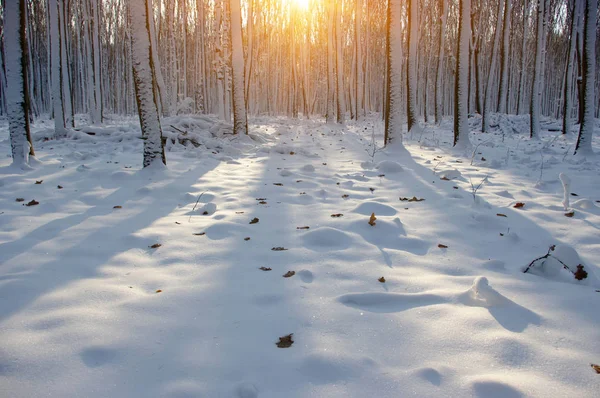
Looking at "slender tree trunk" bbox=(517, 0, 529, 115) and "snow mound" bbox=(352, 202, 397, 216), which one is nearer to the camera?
"snow mound" bbox=(352, 202, 397, 216)

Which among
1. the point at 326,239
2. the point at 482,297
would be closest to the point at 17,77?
the point at 326,239


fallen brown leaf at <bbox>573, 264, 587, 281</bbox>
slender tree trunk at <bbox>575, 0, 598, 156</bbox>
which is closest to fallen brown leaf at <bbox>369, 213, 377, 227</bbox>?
fallen brown leaf at <bbox>573, 264, 587, 281</bbox>

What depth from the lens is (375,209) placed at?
370 cm

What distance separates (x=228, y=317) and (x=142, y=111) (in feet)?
14.3

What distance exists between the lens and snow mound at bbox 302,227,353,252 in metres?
2.83

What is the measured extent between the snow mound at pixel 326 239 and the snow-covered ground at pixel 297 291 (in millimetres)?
19

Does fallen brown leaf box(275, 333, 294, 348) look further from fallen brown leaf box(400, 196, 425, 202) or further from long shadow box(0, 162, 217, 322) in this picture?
fallen brown leaf box(400, 196, 425, 202)

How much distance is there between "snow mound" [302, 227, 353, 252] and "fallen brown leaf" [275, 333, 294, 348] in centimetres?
113

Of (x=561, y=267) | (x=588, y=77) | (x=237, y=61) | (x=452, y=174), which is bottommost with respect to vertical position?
(x=561, y=267)

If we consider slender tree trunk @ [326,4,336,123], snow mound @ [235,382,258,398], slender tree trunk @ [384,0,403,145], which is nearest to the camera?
snow mound @ [235,382,258,398]

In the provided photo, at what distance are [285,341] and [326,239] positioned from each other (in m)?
1.33

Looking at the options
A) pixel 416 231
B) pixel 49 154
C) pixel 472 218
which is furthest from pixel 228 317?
pixel 49 154

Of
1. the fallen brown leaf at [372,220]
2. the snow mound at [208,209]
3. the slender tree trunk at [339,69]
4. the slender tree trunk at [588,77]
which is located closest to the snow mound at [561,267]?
the fallen brown leaf at [372,220]

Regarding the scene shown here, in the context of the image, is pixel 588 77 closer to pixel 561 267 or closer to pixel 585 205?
pixel 585 205
